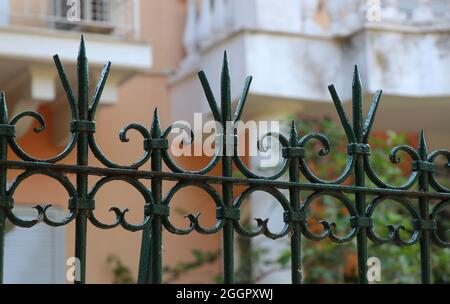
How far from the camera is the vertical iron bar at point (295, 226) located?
9.41ft

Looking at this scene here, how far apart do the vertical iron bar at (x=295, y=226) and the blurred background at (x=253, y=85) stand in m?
5.39

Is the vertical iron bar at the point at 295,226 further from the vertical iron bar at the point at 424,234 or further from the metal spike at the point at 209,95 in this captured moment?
the vertical iron bar at the point at 424,234

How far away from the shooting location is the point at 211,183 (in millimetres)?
2797

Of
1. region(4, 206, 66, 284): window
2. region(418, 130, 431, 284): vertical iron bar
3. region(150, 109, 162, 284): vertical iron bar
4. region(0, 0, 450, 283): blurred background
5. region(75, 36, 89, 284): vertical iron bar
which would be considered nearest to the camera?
region(75, 36, 89, 284): vertical iron bar

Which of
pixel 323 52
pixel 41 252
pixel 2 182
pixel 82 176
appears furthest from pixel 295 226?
pixel 41 252

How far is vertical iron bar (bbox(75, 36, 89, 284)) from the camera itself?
261cm

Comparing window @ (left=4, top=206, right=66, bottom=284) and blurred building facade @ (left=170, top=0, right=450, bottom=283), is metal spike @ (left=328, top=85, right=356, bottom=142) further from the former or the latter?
window @ (left=4, top=206, right=66, bottom=284)

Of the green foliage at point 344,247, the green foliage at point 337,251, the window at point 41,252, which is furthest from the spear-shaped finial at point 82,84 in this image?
the window at point 41,252

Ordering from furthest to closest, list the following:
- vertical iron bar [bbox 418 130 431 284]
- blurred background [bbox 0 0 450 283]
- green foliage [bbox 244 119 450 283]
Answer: blurred background [bbox 0 0 450 283] < green foliage [bbox 244 119 450 283] < vertical iron bar [bbox 418 130 431 284]

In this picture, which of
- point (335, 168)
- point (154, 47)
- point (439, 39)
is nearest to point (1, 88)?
point (154, 47)

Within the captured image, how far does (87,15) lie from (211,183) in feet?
21.0

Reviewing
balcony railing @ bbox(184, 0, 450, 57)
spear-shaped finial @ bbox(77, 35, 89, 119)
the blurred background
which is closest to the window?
the blurred background
